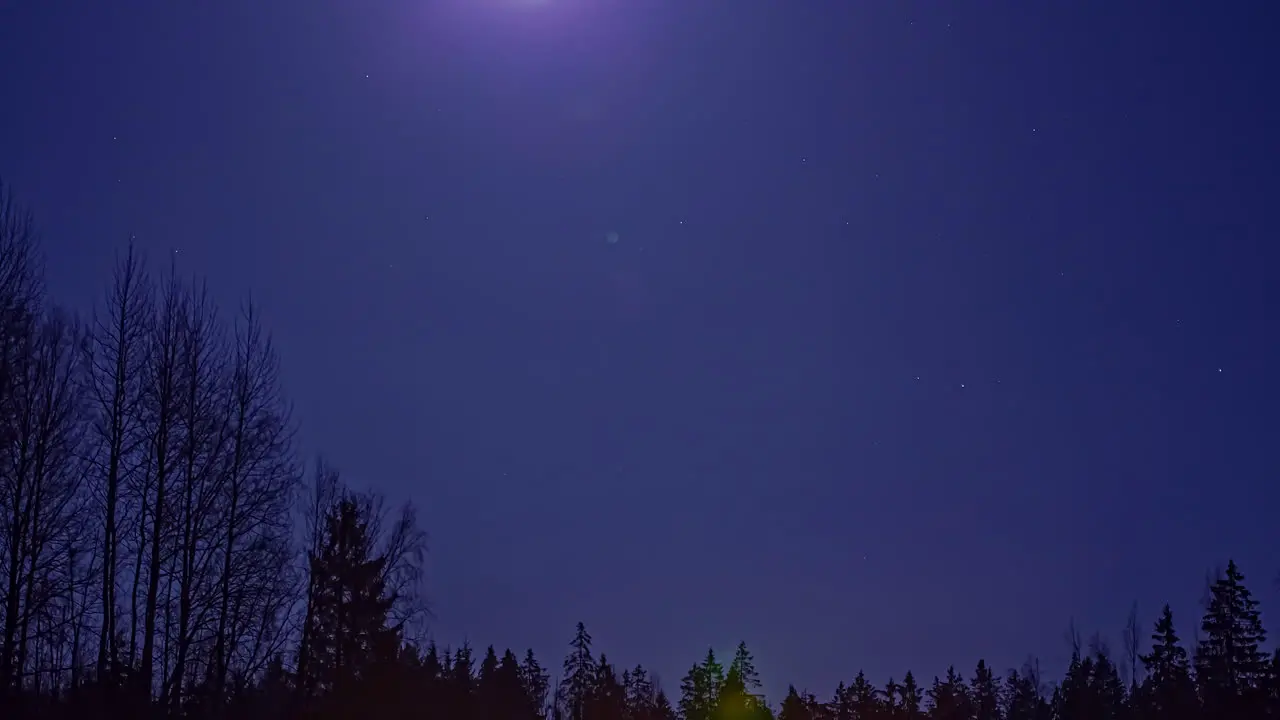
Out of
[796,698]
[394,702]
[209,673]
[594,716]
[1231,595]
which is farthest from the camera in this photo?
[796,698]

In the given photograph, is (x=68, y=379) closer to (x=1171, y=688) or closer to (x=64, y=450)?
(x=64, y=450)

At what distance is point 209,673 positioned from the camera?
26188 mm

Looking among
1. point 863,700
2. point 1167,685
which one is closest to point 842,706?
point 863,700

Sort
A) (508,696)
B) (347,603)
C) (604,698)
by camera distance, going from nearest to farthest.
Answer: (347,603) < (508,696) < (604,698)

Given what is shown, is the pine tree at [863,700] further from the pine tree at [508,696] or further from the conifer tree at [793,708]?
the pine tree at [508,696]

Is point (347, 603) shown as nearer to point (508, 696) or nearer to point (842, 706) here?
point (508, 696)

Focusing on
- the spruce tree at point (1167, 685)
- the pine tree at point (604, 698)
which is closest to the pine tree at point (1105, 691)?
the spruce tree at point (1167, 685)

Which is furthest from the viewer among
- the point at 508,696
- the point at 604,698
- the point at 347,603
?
the point at 604,698

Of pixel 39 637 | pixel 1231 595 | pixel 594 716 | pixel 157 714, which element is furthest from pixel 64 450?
pixel 594 716

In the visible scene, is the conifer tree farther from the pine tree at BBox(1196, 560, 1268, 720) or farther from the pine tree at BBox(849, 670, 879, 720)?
the pine tree at BBox(1196, 560, 1268, 720)

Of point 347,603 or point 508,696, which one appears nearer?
point 347,603

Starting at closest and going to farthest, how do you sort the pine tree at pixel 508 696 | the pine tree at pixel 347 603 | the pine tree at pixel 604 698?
the pine tree at pixel 347 603 < the pine tree at pixel 508 696 < the pine tree at pixel 604 698

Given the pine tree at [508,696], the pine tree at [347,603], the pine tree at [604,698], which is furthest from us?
the pine tree at [604,698]

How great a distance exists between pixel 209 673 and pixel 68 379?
7.82 m
